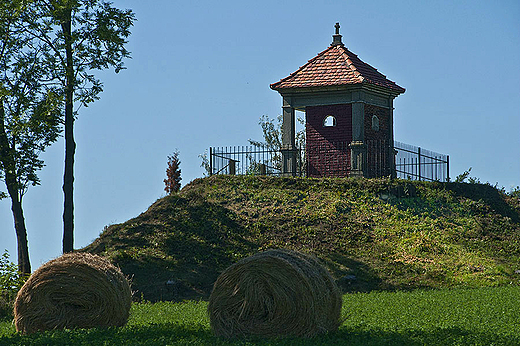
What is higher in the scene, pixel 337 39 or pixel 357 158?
pixel 337 39

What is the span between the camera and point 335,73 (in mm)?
28312

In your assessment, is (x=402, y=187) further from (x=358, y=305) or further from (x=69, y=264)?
(x=69, y=264)

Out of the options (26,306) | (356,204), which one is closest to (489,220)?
(356,204)

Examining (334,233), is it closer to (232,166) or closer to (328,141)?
(328,141)

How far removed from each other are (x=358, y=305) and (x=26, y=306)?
22.8 feet

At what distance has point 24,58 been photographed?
24562mm

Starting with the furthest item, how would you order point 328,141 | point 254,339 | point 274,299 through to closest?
point 328,141
point 274,299
point 254,339

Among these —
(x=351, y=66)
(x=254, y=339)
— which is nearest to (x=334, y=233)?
(x=351, y=66)

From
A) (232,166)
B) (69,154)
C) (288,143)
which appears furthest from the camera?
(288,143)

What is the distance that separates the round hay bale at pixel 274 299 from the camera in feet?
35.5

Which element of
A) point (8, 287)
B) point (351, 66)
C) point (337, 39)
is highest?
point (337, 39)

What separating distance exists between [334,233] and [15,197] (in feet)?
36.1

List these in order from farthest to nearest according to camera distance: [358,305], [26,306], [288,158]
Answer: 1. [288,158]
2. [358,305]
3. [26,306]

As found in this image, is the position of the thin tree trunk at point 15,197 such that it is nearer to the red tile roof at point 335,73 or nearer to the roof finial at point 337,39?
the red tile roof at point 335,73
